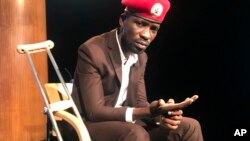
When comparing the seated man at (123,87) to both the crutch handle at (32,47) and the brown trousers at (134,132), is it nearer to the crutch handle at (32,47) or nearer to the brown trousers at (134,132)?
the brown trousers at (134,132)

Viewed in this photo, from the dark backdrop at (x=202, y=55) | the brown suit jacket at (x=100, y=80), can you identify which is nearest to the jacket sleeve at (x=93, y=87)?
the brown suit jacket at (x=100, y=80)

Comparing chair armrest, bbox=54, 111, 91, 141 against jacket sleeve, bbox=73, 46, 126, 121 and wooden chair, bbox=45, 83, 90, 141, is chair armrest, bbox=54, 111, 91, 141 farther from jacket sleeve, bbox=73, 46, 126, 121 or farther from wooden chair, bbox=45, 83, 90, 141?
jacket sleeve, bbox=73, 46, 126, 121

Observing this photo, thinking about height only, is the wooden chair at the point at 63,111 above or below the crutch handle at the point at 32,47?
below

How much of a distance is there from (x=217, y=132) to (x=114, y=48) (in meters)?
1.74

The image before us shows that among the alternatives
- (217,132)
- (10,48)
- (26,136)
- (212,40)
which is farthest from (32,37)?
(217,132)

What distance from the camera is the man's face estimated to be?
7.91 ft

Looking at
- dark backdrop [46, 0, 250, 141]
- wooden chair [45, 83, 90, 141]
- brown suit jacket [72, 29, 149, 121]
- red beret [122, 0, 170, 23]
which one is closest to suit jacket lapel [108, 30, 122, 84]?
brown suit jacket [72, 29, 149, 121]

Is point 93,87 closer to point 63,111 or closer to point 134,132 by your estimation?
point 63,111

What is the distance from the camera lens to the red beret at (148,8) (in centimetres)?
235

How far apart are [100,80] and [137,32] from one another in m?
0.32

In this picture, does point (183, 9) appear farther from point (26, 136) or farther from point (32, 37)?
point (26, 136)

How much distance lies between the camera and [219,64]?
3.71 metres

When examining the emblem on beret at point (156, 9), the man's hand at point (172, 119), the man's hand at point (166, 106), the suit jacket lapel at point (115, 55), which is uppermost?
the emblem on beret at point (156, 9)

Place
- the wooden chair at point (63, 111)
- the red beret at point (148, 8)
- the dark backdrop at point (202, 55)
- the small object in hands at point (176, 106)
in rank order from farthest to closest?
the dark backdrop at point (202, 55) → the red beret at point (148, 8) → the wooden chair at point (63, 111) → the small object in hands at point (176, 106)
